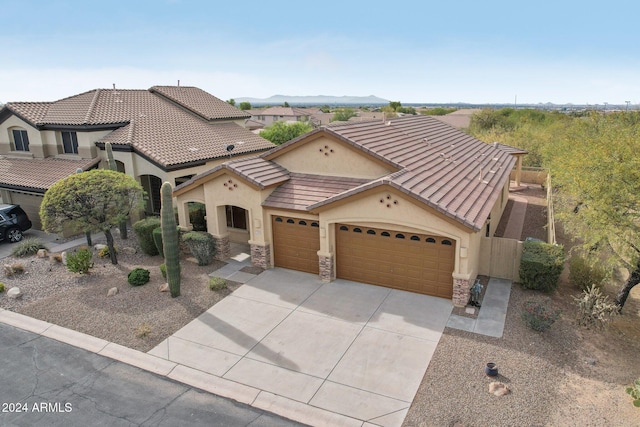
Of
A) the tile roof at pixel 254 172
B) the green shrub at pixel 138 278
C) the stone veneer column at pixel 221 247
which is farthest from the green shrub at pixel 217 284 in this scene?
the tile roof at pixel 254 172

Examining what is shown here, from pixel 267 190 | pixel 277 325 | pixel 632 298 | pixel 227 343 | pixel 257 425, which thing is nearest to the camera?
pixel 257 425

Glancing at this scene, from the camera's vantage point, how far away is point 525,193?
32938mm

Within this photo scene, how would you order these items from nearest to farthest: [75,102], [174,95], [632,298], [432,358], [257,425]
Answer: [257,425]
[432,358]
[632,298]
[75,102]
[174,95]

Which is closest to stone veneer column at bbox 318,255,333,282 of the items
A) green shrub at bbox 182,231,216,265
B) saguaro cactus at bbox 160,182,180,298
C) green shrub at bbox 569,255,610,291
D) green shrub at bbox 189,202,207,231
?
green shrub at bbox 182,231,216,265

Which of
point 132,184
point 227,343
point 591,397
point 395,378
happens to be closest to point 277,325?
point 227,343

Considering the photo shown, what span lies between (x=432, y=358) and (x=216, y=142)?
20.5 m

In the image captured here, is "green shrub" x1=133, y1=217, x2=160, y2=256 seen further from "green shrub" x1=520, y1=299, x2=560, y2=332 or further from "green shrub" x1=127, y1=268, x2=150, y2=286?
"green shrub" x1=520, y1=299, x2=560, y2=332

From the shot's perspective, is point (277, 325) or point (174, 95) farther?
point (174, 95)

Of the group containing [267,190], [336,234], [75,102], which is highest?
[75,102]

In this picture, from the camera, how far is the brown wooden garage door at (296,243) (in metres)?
17.0

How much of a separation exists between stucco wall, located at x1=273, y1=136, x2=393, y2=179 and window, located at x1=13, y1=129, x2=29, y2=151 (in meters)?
18.4

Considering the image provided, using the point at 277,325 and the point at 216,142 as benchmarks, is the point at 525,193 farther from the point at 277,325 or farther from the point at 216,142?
the point at 277,325

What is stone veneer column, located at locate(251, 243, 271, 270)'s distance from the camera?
17.7 metres

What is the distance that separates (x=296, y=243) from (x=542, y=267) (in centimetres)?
874
